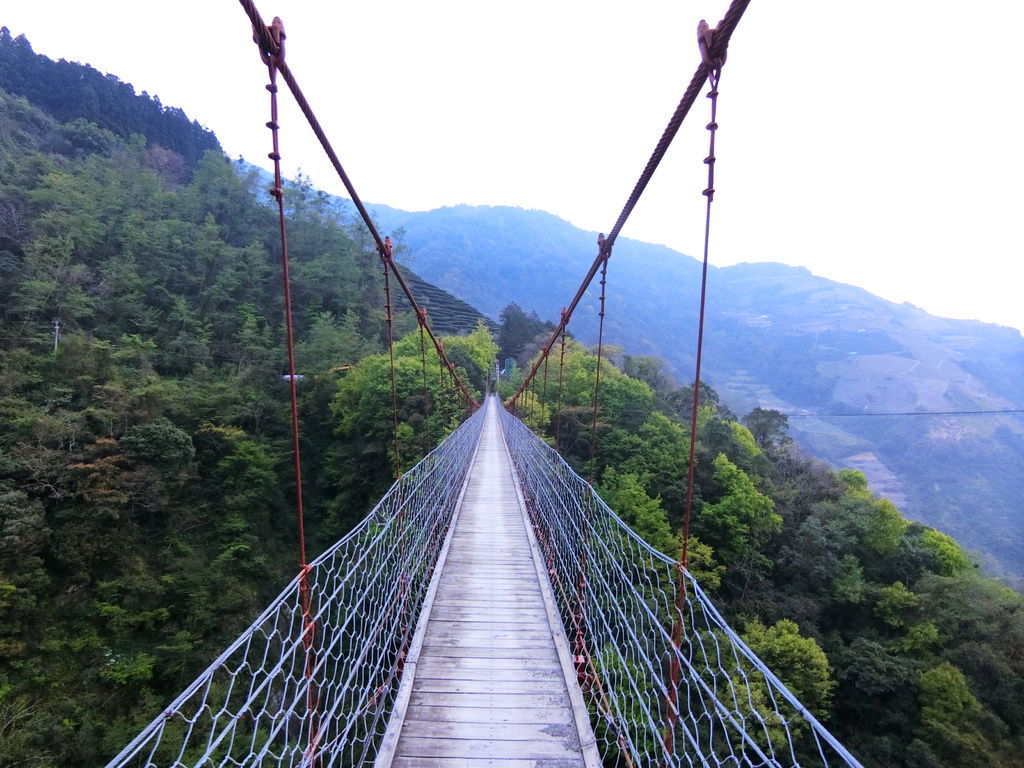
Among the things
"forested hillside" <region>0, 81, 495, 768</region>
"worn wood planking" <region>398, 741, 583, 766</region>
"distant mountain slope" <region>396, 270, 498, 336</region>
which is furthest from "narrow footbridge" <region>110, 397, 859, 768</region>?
"distant mountain slope" <region>396, 270, 498, 336</region>

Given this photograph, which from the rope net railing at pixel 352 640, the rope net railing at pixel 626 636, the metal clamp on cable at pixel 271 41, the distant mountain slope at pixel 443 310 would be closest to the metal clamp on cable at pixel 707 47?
the metal clamp on cable at pixel 271 41

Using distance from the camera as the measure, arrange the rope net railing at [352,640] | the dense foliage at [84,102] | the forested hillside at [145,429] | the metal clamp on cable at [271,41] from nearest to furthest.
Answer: the rope net railing at [352,640]
the metal clamp on cable at [271,41]
the forested hillside at [145,429]
the dense foliage at [84,102]

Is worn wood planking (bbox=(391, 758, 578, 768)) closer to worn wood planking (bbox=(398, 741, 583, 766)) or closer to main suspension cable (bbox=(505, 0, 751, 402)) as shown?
worn wood planking (bbox=(398, 741, 583, 766))

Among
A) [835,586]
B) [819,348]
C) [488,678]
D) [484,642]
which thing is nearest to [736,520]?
[835,586]

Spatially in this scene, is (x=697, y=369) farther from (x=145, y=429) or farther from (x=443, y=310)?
(x=443, y=310)

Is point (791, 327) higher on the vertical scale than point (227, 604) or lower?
higher

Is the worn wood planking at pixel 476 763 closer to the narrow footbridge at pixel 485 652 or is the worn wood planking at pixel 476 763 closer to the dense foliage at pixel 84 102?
the narrow footbridge at pixel 485 652

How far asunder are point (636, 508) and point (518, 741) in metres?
7.77

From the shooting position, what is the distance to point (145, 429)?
789 cm

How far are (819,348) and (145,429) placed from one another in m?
71.6

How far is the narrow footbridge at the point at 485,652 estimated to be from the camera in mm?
1039

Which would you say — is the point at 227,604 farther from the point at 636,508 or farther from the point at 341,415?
the point at 636,508

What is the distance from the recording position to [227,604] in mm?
7195

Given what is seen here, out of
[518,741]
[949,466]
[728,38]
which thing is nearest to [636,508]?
[518,741]
